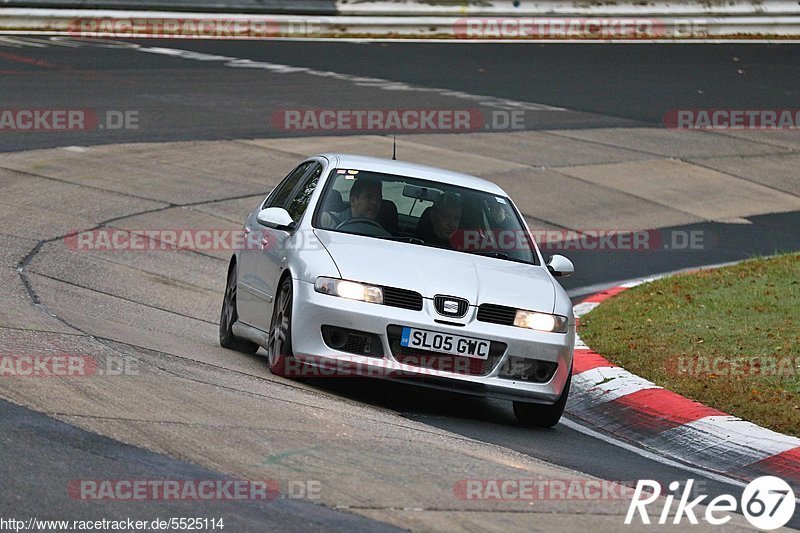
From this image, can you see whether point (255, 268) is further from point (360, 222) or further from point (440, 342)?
point (440, 342)

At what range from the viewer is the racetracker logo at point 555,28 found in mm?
30625

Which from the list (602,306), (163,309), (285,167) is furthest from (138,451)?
(285,167)

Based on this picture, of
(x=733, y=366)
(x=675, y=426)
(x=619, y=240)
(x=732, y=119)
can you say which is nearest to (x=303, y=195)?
(x=675, y=426)

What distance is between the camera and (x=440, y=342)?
27.0 ft

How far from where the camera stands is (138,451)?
20.2ft

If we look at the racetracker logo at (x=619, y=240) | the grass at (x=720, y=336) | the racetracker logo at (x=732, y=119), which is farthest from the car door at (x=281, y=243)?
the racetracker logo at (x=732, y=119)

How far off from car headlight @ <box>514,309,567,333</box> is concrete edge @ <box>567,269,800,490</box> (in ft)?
2.62

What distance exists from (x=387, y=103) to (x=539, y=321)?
1421 cm

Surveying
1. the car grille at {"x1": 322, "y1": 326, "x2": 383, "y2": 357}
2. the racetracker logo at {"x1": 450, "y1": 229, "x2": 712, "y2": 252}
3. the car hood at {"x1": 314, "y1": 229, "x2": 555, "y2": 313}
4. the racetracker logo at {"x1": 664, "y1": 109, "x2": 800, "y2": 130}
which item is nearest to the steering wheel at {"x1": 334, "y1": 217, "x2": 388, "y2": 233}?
the car hood at {"x1": 314, "y1": 229, "x2": 555, "y2": 313}

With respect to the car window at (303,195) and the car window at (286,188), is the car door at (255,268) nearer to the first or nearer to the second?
the car window at (286,188)

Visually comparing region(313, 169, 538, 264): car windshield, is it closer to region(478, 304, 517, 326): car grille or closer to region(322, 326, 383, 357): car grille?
region(478, 304, 517, 326): car grille

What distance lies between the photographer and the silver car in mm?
8234

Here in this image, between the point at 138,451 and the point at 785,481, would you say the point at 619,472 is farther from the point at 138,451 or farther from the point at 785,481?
the point at 138,451

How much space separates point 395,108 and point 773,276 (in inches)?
383
